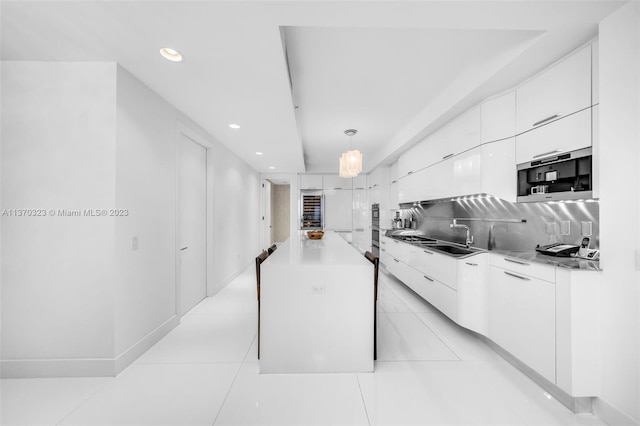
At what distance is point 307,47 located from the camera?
221cm

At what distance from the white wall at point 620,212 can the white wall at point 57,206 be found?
3397mm

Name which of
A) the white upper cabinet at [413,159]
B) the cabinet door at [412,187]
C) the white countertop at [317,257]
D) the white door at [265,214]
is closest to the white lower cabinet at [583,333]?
the white countertop at [317,257]

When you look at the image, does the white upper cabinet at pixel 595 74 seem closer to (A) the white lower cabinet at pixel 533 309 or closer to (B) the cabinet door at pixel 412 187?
(A) the white lower cabinet at pixel 533 309

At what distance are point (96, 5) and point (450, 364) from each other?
3458 mm

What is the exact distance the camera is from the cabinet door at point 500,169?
242 centimetres

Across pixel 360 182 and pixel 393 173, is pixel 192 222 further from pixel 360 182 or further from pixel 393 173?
pixel 360 182

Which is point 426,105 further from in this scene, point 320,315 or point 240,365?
point 240,365

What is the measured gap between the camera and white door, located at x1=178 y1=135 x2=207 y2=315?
333 cm

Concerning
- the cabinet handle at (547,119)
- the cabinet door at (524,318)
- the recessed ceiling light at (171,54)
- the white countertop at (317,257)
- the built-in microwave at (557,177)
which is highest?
the recessed ceiling light at (171,54)

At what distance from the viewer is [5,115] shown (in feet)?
6.61

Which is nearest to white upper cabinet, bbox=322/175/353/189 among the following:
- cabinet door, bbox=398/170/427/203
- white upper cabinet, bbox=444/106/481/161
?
cabinet door, bbox=398/170/427/203

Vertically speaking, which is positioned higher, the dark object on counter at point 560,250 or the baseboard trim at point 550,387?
the dark object on counter at point 560,250

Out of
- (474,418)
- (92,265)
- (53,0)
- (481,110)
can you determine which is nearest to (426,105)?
(481,110)

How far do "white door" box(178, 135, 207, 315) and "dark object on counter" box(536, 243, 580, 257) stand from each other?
12.0 ft
